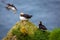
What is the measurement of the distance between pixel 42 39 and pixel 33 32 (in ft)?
1.16

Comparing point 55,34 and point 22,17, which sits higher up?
point 22,17

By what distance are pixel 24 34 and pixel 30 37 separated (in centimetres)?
22

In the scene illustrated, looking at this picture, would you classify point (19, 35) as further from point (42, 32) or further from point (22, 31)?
point (42, 32)

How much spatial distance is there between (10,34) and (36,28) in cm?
86

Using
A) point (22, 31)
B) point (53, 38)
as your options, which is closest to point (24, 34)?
point (22, 31)

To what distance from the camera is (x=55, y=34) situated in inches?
380

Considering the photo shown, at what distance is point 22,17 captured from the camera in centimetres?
1093

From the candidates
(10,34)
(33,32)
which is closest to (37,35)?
(33,32)

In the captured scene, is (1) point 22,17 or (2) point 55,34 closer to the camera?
A: (2) point 55,34

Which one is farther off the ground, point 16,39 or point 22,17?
point 22,17

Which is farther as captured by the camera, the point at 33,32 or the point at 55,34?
the point at 33,32

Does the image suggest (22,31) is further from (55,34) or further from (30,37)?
(55,34)

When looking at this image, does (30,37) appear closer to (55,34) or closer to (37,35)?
(37,35)

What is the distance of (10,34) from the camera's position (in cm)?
1076
